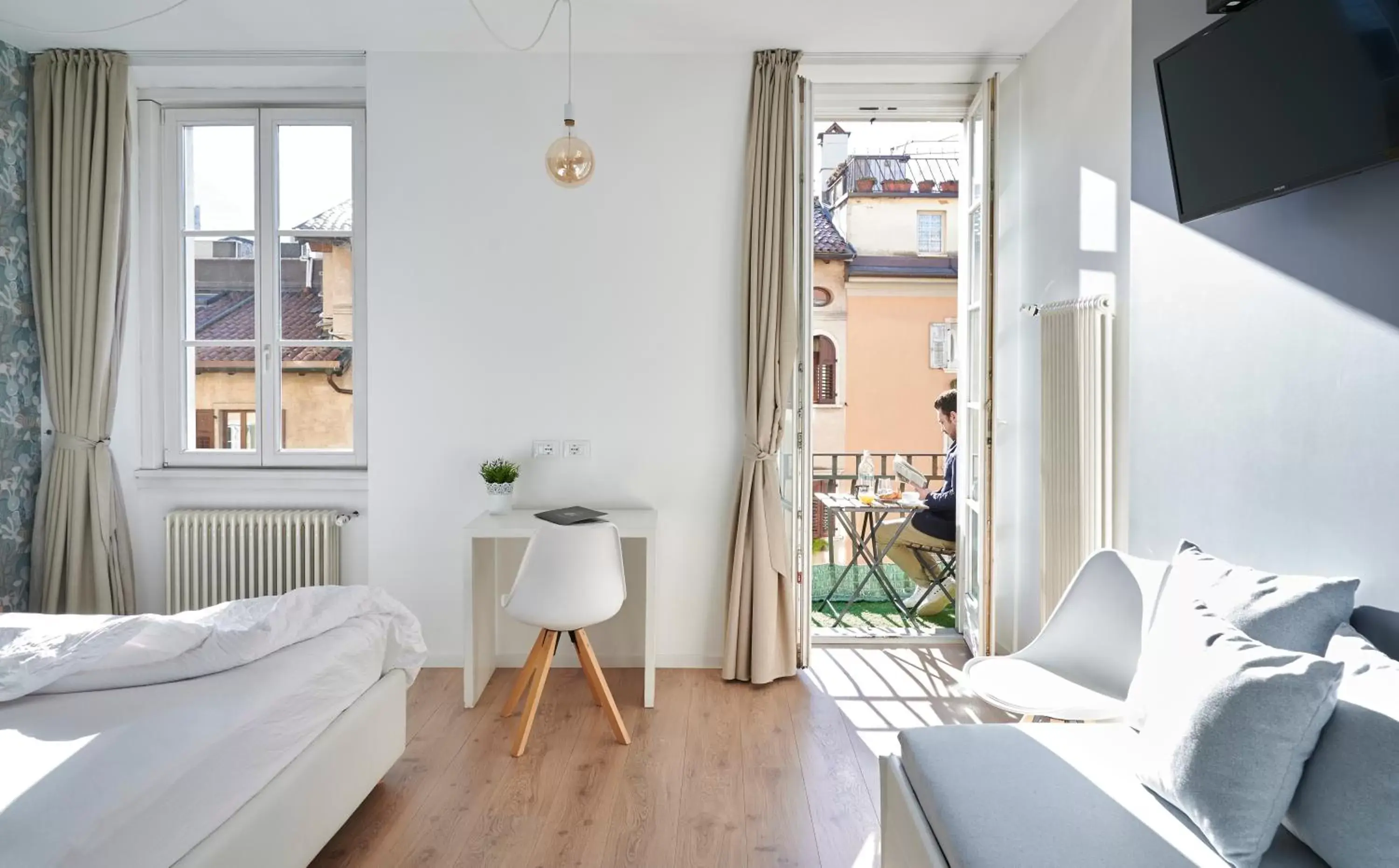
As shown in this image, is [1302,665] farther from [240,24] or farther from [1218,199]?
[240,24]

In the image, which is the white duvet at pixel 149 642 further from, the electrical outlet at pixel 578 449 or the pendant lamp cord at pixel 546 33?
the pendant lamp cord at pixel 546 33

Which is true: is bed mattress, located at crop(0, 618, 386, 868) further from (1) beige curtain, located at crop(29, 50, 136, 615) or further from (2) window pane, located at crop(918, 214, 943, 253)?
(2) window pane, located at crop(918, 214, 943, 253)

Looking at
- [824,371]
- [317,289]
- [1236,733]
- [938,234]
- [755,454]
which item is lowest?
[1236,733]

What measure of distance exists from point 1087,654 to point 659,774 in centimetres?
139

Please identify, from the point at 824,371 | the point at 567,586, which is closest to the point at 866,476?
the point at 567,586

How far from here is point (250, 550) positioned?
12.2 ft

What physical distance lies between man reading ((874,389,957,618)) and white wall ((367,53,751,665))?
1.28 metres

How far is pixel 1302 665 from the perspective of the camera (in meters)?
1.39

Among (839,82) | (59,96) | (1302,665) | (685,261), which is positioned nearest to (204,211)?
(59,96)

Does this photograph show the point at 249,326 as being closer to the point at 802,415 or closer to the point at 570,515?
the point at 570,515

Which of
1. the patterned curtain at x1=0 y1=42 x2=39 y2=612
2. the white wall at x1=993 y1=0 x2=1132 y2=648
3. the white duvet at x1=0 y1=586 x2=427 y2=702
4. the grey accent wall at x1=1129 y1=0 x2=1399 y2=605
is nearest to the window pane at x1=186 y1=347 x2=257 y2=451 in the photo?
the patterned curtain at x1=0 y1=42 x2=39 y2=612

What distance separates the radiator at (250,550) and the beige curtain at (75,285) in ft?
1.01

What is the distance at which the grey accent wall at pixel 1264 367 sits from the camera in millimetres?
1625

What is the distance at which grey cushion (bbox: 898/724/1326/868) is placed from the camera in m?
1.40
